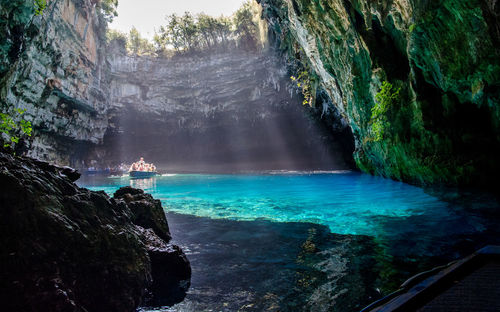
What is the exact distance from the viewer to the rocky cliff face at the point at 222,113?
3147 cm

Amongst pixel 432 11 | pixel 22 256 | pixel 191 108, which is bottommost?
pixel 22 256

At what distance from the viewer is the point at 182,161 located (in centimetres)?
4228

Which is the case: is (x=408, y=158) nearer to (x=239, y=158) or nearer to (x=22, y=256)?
(x=22, y=256)

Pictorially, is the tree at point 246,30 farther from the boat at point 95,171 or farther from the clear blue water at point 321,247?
the clear blue water at point 321,247

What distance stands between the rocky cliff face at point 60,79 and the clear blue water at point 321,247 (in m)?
11.5

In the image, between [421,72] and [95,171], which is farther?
[95,171]

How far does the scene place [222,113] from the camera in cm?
3528

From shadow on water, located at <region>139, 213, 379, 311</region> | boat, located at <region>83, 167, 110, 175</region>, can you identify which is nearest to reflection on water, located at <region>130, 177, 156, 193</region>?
shadow on water, located at <region>139, 213, 379, 311</region>

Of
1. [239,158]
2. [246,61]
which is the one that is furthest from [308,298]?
[239,158]

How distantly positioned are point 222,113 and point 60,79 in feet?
59.2

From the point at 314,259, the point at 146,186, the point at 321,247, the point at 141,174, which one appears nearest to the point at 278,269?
the point at 314,259

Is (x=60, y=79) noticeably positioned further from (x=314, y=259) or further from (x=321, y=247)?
(x=314, y=259)

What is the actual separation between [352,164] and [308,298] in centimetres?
2708

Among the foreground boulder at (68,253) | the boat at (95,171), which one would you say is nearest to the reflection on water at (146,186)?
the foreground boulder at (68,253)
